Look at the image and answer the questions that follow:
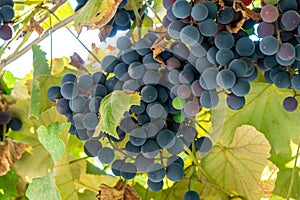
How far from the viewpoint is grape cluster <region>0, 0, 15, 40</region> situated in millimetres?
1134

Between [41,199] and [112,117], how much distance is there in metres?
0.26

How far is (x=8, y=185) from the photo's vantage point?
142 centimetres

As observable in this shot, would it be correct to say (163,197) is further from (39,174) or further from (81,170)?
(39,174)

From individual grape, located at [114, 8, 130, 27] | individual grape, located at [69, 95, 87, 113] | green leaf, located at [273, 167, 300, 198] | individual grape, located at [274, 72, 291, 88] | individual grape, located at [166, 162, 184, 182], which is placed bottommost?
green leaf, located at [273, 167, 300, 198]

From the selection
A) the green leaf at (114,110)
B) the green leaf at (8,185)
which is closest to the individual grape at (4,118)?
the green leaf at (8,185)

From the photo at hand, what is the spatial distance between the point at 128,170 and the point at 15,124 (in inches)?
21.0

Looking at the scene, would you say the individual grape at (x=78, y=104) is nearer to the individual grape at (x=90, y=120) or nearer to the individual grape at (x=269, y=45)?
the individual grape at (x=90, y=120)

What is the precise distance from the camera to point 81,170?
1330mm

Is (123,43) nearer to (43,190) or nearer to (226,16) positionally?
(226,16)

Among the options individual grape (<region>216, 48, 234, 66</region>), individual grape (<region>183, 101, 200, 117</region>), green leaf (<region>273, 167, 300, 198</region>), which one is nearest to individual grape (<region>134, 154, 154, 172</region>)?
individual grape (<region>183, 101, 200, 117</region>)

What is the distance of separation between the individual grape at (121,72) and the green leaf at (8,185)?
1.91 ft

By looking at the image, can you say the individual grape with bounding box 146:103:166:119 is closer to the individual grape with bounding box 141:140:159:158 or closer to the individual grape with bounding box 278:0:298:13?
the individual grape with bounding box 141:140:159:158

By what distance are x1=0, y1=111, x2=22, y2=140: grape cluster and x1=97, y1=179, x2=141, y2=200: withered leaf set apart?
430 millimetres

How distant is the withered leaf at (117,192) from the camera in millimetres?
1057
